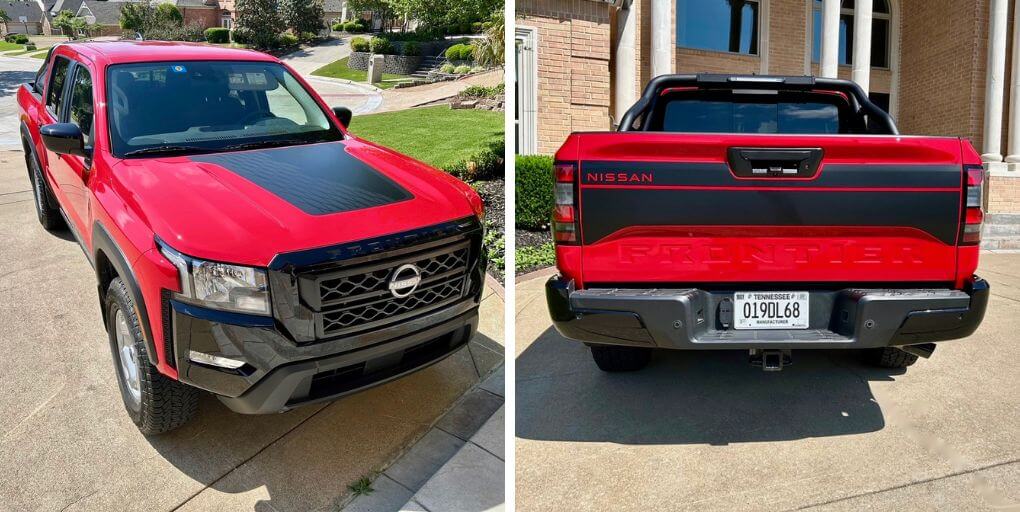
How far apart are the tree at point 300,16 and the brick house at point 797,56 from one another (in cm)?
2914

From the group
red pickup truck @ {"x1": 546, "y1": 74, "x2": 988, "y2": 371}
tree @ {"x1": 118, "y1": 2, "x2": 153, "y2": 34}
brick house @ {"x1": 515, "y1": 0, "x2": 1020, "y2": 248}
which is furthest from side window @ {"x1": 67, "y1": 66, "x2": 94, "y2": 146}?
tree @ {"x1": 118, "y1": 2, "x2": 153, "y2": 34}

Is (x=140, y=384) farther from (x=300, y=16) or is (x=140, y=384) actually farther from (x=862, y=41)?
(x=300, y=16)

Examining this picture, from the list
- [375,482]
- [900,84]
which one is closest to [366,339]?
[375,482]

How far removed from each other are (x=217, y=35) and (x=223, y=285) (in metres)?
41.5

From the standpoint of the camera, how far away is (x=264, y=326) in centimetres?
262

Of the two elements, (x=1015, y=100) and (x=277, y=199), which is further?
(x=1015, y=100)

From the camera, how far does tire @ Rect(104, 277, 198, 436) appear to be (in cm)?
293

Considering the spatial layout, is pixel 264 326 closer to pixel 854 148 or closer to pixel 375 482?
pixel 375 482

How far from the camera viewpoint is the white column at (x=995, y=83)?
13.3m

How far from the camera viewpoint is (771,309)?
9.88 feet

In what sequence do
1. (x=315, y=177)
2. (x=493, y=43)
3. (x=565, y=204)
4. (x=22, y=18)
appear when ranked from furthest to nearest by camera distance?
(x=22, y=18)
(x=493, y=43)
(x=315, y=177)
(x=565, y=204)

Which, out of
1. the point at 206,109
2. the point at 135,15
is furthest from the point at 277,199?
the point at 135,15

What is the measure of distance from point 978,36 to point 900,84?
8.01 ft

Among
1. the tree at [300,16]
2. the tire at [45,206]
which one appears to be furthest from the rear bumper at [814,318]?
the tree at [300,16]
